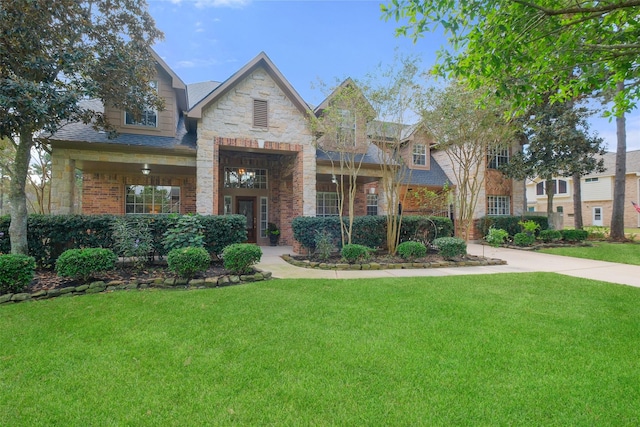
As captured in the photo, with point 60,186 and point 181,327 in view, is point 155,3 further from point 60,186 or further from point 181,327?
point 181,327

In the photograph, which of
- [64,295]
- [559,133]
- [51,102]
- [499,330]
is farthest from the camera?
[559,133]

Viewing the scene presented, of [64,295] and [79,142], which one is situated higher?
[79,142]

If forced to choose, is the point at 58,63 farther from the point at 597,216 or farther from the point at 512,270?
the point at 597,216

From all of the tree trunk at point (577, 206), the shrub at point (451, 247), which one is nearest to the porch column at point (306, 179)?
the shrub at point (451, 247)

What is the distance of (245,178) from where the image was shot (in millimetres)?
13836

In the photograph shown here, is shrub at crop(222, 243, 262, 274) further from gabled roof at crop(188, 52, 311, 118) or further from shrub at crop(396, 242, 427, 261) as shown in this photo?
gabled roof at crop(188, 52, 311, 118)

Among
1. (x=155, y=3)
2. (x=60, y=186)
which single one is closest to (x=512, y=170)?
(x=155, y=3)

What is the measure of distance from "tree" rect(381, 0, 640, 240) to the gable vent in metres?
7.07

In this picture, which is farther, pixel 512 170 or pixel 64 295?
pixel 512 170

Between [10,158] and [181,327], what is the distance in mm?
18356

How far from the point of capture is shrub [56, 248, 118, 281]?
5.61m

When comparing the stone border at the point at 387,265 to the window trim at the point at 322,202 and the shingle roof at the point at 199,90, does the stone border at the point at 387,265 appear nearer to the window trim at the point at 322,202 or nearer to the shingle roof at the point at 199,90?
the window trim at the point at 322,202

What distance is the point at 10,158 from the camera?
593 inches

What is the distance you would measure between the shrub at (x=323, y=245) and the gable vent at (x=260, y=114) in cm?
492
